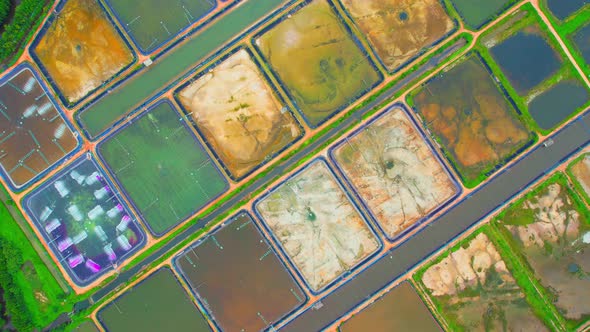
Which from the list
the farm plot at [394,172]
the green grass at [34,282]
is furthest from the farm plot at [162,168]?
the farm plot at [394,172]

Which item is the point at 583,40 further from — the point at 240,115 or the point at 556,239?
the point at 240,115

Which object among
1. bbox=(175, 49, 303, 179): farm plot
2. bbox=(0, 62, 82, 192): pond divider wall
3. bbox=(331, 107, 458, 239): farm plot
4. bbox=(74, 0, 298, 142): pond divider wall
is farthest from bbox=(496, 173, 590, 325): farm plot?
bbox=(0, 62, 82, 192): pond divider wall

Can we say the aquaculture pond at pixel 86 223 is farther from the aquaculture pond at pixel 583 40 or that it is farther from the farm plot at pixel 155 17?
the aquaculture pond at pixel 583 40

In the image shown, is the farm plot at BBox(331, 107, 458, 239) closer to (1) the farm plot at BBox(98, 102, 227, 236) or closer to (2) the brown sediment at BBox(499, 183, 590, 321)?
(2) the brown sediment at BBox(499, 183, 590, 321)

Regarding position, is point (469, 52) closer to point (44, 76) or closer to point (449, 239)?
point (449, 239)

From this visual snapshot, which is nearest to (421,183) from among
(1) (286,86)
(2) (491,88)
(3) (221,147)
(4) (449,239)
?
(4) (449,239)
